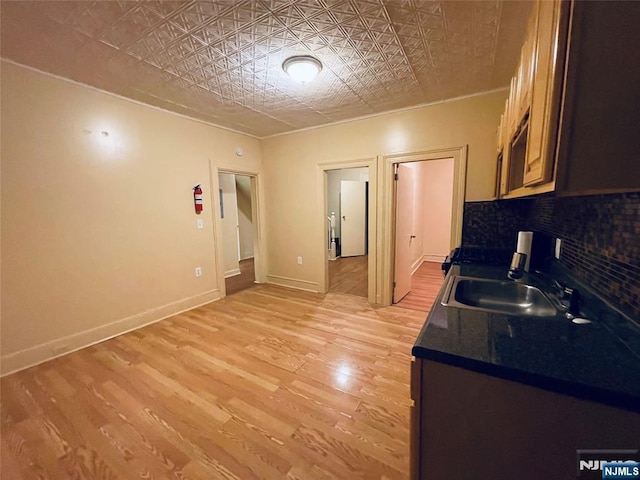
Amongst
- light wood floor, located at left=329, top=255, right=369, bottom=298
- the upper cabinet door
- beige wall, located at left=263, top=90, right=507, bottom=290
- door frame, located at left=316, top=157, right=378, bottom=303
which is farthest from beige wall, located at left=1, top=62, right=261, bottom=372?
the upper cabinet door

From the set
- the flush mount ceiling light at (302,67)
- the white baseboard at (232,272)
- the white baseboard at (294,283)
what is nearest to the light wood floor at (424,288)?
the white baseboard at (294,283)

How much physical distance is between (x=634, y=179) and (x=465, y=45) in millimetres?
1645

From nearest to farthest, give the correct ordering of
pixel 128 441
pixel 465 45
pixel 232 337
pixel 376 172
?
pixel 128 441 → pixel 465 45 → pixel 232 337 → pixel 376 172

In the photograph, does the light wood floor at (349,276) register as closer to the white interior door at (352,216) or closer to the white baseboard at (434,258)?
the white interior door at (352,216)

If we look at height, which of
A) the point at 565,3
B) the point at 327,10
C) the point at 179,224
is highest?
the point at 327,10

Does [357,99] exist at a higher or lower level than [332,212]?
higher

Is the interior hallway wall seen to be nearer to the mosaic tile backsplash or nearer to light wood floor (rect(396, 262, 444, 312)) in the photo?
light wood floor (rect(396, 262, 444, 312))

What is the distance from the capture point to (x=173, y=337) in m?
2.58

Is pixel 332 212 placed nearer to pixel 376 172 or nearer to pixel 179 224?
pixel 376 172

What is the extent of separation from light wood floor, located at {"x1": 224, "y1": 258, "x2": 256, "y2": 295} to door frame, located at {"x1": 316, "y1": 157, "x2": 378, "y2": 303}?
136 cm

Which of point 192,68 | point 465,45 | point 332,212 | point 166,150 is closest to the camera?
point 465,45

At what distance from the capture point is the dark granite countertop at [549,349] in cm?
64

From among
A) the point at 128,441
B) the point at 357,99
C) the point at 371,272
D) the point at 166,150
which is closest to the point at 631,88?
the point at 357,99

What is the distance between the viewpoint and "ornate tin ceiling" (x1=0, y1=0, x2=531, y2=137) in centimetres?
144
